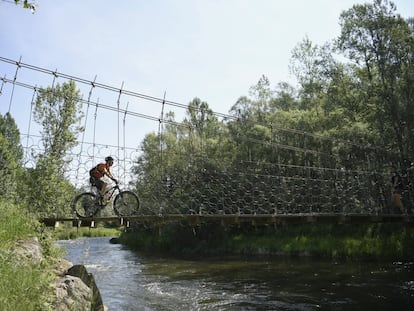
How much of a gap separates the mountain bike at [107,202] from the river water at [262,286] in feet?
5.58

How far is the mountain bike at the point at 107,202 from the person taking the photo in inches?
207

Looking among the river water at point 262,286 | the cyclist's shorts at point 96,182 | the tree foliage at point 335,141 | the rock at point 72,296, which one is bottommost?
the river water at point 262,286

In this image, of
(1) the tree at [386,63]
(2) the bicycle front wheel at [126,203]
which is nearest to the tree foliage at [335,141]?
(1) the tree at [386,63]

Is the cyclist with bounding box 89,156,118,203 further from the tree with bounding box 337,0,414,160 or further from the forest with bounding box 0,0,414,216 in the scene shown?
the tree with bounding box 337,0,414,160

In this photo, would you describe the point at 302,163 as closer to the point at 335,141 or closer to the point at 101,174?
the point at 335,141

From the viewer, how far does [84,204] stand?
17.4 ft

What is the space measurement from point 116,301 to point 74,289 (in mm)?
3028

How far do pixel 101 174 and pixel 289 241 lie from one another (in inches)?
327

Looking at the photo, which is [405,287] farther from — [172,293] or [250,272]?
[172,293]

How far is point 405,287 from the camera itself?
6.30 metres

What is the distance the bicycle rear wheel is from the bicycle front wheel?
337 millimetres

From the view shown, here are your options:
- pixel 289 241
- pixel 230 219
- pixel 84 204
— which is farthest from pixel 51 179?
pixel 289 241

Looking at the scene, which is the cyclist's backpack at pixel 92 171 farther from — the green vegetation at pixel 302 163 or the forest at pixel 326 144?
the forest at pixel 326 144

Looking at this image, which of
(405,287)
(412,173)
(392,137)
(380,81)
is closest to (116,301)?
(405,287)
